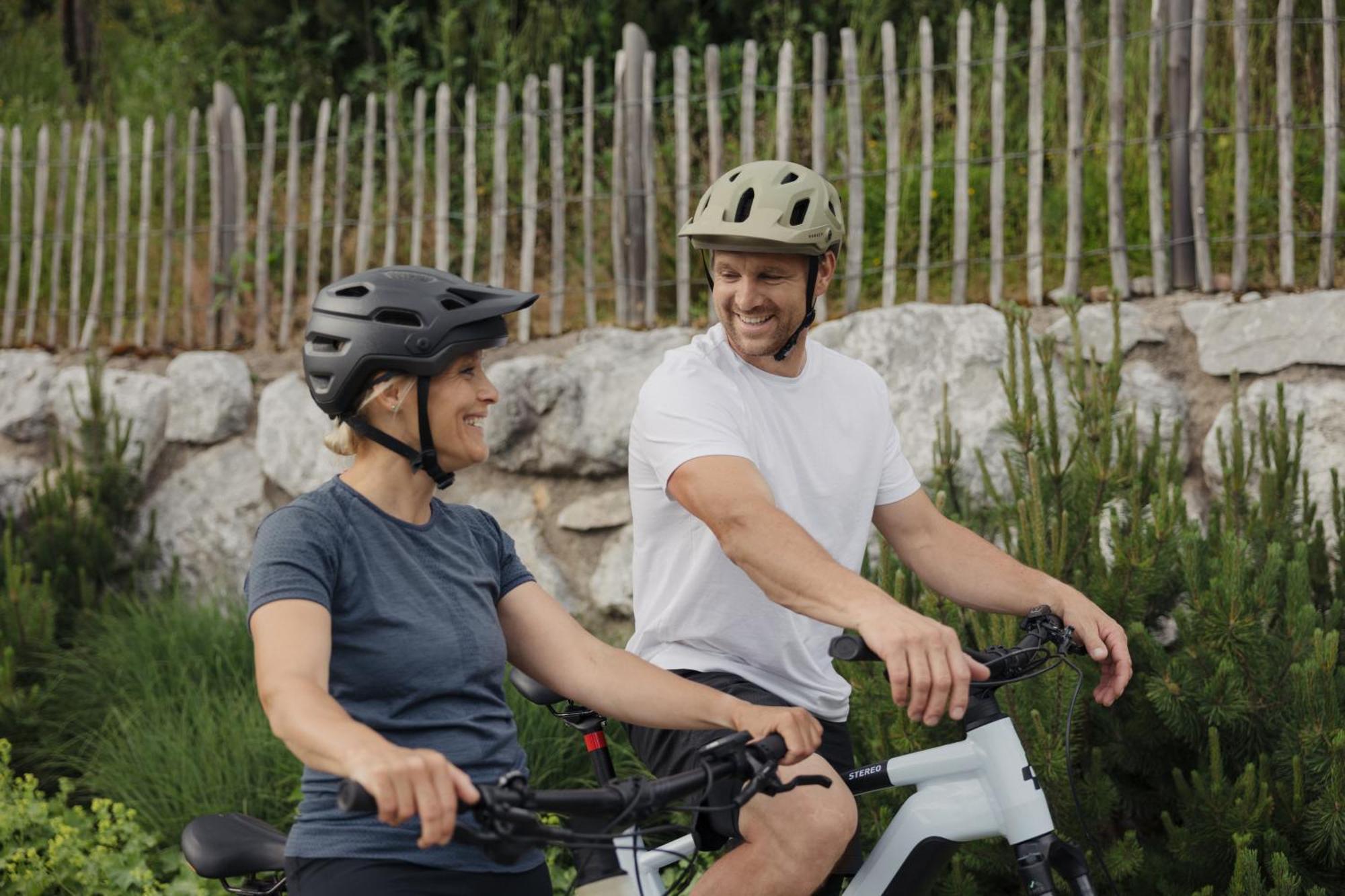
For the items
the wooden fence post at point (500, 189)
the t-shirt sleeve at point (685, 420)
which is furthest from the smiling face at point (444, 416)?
the wooden fence post at point (500, 189)

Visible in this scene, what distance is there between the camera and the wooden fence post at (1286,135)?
5641 millimetres

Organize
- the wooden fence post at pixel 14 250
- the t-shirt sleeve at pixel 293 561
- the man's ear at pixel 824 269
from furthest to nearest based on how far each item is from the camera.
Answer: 1. the wooden fence post at pixel 14 250
2. the man's ear at pixel 824 269
3. the t-shirt sleeve at pixel 293 561

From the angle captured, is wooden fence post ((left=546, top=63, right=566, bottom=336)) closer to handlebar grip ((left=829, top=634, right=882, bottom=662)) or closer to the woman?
the woman

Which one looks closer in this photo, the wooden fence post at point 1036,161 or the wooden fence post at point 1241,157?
the wooden fence post at point 1241,157

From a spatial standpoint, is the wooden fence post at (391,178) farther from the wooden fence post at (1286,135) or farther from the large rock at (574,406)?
the wooden fence post at (1286,135)

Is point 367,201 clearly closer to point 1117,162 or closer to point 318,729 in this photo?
point 1117,162

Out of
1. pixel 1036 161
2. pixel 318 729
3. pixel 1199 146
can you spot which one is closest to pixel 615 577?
pixel 1036 161

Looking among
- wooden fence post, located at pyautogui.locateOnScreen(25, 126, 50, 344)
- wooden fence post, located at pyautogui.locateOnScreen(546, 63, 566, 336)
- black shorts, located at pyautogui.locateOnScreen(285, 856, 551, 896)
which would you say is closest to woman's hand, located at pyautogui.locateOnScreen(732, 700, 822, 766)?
black shorts, located at pyautogui.locateOnScreen(285, 856, 551, 896)

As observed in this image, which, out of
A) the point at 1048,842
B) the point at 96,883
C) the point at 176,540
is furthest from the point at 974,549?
the point at 176,540

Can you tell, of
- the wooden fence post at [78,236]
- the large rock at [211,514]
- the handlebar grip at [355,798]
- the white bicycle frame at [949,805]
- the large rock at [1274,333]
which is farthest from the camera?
the wooden fence post at [78,236]

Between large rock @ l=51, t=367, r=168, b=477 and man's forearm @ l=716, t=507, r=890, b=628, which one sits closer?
man's forearm @ l=716, t=507, r=890, b=628

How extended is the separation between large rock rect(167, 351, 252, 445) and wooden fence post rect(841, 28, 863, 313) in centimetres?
303

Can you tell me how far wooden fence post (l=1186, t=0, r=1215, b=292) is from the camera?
18.9 feet

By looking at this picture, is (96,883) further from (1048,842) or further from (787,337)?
(1048,842)
